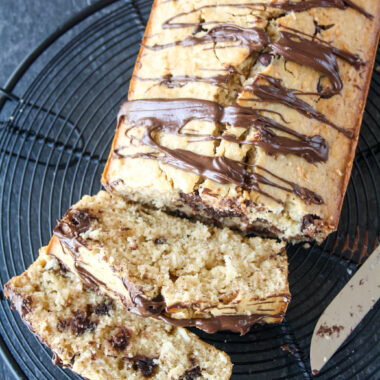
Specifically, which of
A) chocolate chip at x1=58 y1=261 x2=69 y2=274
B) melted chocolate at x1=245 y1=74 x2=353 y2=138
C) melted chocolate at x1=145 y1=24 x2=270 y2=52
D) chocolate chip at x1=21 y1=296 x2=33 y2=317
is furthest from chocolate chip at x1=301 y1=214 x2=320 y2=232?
chocolate chip at x1=21 y1=296 x2=33 y2=317

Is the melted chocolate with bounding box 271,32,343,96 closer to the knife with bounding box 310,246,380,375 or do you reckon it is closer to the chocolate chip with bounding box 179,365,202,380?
the knife with bounding box 310,246,380,375

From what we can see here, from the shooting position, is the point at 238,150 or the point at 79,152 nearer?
the point at 238,150

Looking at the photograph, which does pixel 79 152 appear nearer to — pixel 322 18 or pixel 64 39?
pixel 64 39

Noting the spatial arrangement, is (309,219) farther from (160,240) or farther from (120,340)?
(120,340)

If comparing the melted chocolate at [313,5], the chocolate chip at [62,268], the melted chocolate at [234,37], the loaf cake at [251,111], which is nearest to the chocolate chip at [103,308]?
the chocolate chip at [62,268]

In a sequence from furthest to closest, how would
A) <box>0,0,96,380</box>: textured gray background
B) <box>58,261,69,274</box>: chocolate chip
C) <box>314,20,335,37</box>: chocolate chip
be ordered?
<box>0,0,96,380</box>: textured gray background
<box>58,261,69,274</box>: chocolate chip
<box>314,20,335,37</box>: chocolate chip

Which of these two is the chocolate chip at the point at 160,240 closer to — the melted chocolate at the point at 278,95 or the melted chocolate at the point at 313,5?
the melted chocolate at the point at 278,95

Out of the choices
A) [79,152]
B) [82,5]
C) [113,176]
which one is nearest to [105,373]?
[113,176]
